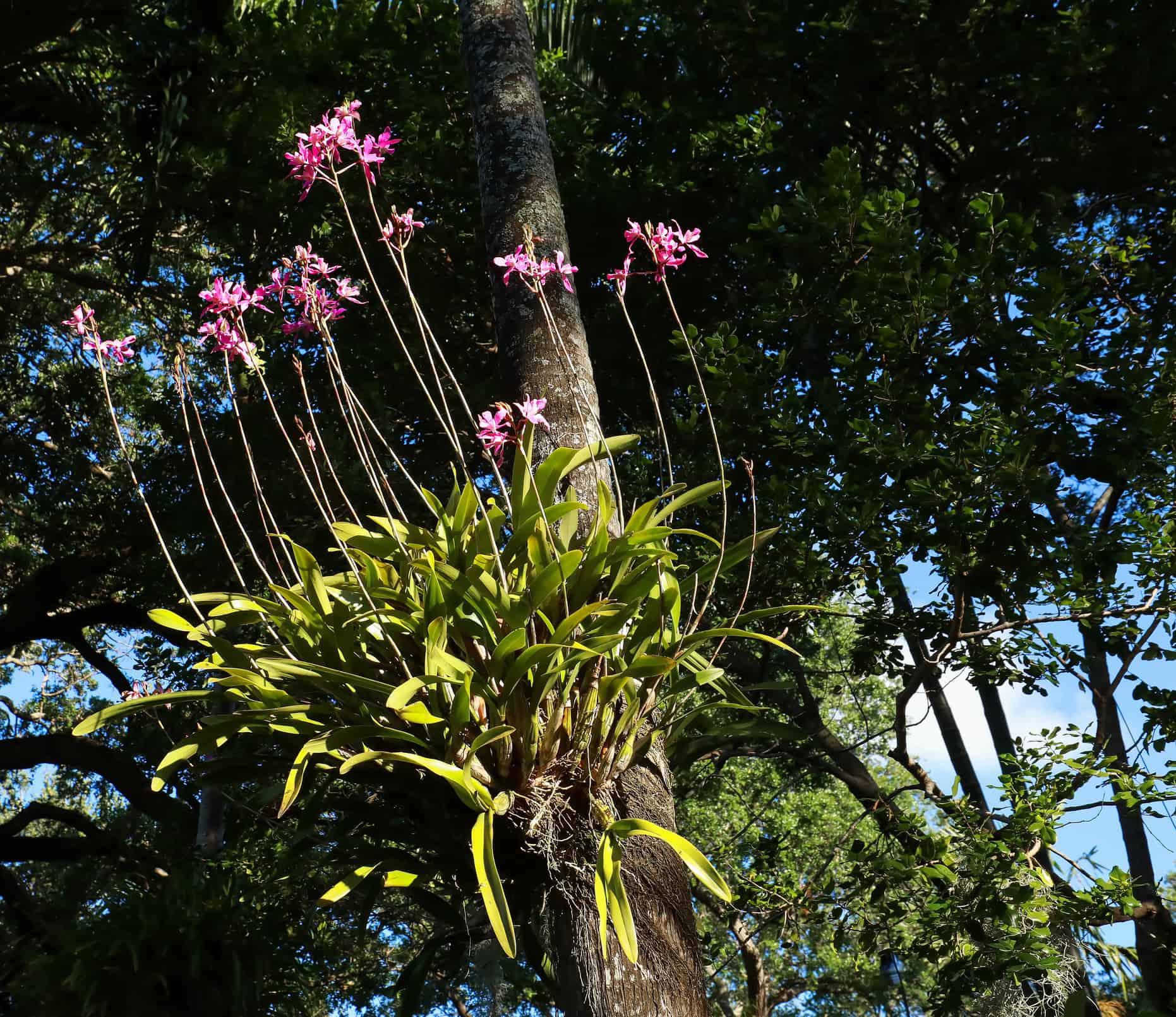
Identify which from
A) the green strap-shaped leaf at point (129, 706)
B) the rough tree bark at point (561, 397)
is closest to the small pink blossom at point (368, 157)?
the rough tree bark at point (561, 397)

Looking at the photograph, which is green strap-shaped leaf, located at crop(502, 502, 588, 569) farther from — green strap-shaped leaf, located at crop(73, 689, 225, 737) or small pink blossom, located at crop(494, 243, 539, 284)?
green strap-shaped leaf, located at crop(73, 689, 225, 737)

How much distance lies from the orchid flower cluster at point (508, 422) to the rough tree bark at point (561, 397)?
10cm

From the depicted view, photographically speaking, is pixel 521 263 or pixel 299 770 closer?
pixel 299 770

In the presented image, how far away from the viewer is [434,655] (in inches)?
72.9

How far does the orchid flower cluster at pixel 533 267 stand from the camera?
7.00 feet

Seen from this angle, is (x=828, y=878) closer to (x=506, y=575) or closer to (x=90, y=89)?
(x=506, y=575)

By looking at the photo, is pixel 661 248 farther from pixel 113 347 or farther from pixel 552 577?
pixel 113 347

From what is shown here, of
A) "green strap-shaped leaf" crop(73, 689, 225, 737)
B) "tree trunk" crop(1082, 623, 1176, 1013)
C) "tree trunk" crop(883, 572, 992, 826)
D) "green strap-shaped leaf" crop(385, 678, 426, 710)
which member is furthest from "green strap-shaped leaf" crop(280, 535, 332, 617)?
"tree trunk" crop(1082, 623, 1176, 1013)

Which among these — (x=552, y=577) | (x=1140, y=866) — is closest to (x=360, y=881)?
(x=552, y=577)

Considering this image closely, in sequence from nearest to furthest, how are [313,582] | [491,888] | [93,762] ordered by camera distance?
[491,888] < [313,582] < [93,762]

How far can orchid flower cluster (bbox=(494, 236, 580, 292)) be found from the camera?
2.13 meters

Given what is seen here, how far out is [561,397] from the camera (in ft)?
7.97

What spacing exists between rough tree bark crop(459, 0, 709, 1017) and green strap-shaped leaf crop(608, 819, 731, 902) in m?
0.12

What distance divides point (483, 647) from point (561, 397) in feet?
2.36
